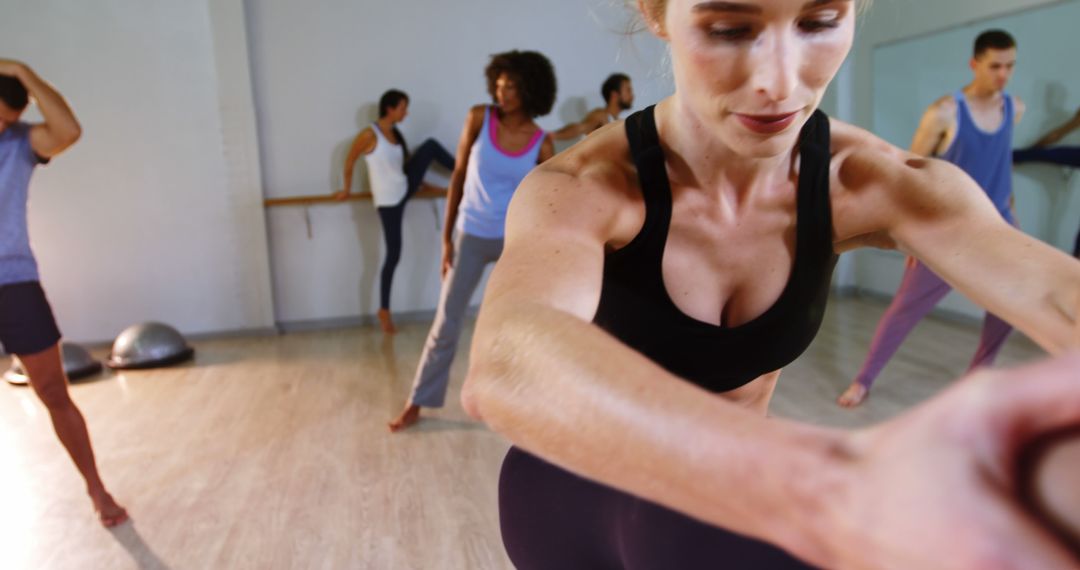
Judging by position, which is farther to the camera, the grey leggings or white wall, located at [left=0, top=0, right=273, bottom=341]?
white wall, located at [left=0, top=0, right=273, bottom=341]

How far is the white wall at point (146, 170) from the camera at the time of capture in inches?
194

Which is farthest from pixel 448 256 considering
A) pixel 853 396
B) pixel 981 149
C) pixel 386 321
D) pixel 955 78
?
pixel 955 78

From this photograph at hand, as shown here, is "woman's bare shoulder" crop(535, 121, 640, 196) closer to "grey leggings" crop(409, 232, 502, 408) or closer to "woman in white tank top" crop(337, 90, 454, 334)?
"grey leggings" crop(409, 232, 502, 408)

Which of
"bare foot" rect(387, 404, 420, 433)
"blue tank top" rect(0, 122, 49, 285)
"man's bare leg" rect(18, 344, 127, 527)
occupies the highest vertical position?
"blue tank top" rect(0, 122, 49, 285)

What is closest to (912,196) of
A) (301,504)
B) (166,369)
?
(301,504)

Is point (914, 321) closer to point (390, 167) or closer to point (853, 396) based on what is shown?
point (853, 396)

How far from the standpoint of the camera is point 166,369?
4.60m

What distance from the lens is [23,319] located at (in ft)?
7.62

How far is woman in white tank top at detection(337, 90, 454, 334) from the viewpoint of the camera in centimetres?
521

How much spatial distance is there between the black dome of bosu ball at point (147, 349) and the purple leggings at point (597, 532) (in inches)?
173

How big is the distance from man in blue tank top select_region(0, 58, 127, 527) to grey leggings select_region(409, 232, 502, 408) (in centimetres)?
122

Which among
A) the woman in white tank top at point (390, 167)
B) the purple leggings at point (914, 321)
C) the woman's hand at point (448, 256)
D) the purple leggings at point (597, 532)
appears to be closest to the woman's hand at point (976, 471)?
the purple leggings at point (597, 532)

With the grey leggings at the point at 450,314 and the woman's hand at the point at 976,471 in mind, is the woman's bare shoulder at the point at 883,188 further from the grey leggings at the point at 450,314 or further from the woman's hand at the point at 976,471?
the grey leggings at the point at 450,314

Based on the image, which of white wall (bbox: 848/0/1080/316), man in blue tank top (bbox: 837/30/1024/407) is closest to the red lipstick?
man in blue tank top (bbox: 837/30/1024/407)
